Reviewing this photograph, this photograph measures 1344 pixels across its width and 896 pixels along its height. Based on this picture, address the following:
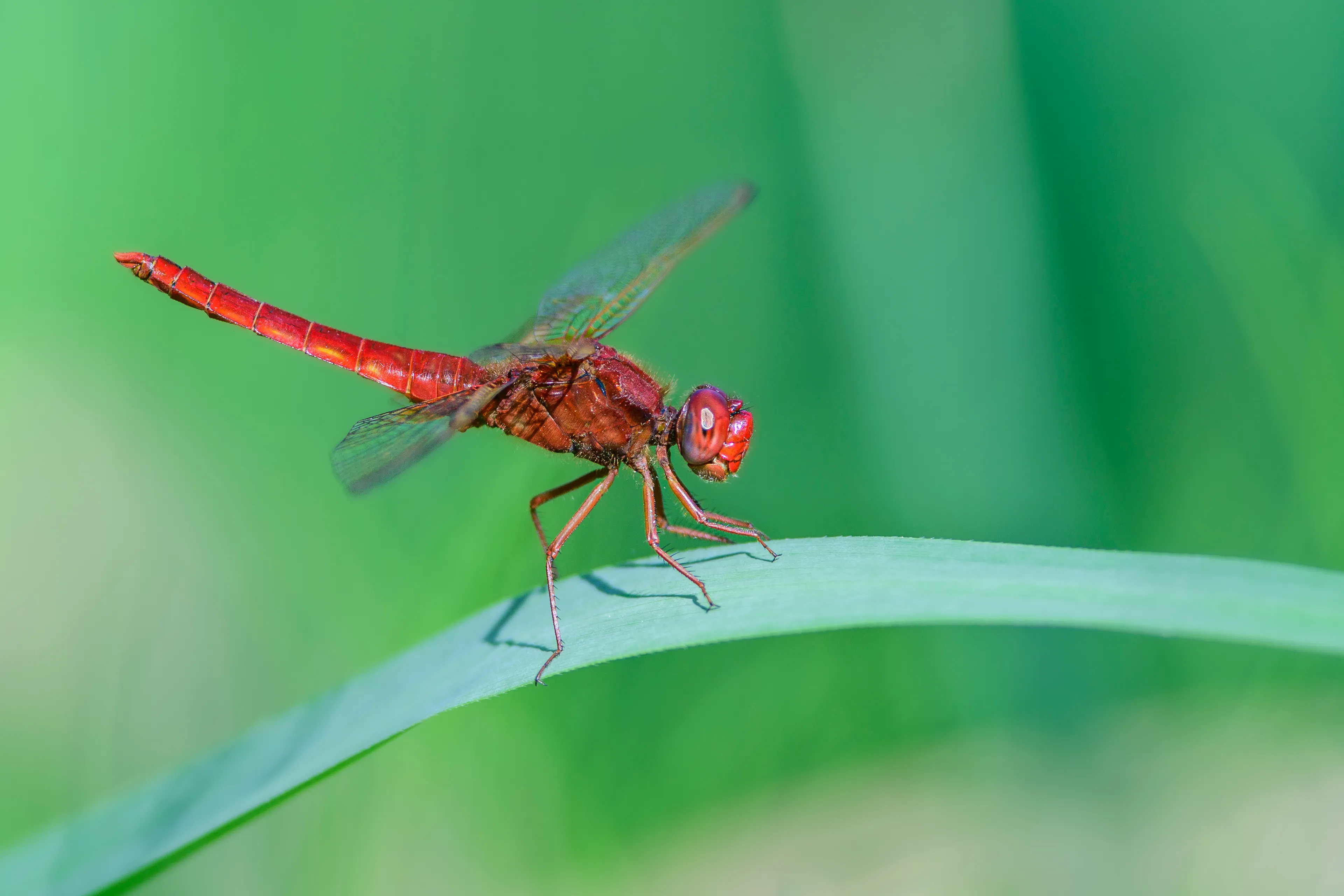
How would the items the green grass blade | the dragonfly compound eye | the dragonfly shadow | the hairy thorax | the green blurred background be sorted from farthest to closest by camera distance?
the hairy thorax → the dragonfly compound eye → the green blurred background → the dragonfly shadow → the green grass blade

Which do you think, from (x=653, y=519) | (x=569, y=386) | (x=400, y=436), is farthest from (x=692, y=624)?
(x=569, y=386)

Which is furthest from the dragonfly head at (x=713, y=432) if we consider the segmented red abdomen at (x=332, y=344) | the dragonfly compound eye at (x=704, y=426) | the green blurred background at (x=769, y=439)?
the segmented red abdomen at (x=332, y=344)

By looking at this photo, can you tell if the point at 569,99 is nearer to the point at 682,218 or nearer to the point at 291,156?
the point at 682,218

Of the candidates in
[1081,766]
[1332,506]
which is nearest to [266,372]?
[1081,766]

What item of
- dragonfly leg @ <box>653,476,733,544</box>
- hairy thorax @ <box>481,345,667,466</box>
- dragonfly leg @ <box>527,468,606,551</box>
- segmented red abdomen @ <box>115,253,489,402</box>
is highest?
segmented red abdomen @ <box>115,253,489,402</box>

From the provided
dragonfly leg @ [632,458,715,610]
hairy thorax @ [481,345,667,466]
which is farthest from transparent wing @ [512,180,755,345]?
dragonfly leg @ [632,458,715,610]

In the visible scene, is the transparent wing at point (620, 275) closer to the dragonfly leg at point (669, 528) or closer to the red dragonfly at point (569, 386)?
the red dragonfly at point (569, 386)

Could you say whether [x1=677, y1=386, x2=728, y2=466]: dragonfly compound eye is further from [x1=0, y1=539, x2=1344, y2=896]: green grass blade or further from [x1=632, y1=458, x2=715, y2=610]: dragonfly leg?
[x1=0, y1=539, x2=1344, y2=896]: green grass blade
